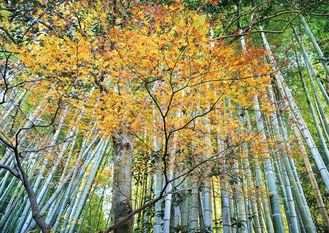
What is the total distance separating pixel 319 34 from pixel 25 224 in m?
7.44

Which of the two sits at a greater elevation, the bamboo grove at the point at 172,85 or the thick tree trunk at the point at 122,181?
the bamboo grove at the point at 172,85

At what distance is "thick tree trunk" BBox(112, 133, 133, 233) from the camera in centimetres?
324

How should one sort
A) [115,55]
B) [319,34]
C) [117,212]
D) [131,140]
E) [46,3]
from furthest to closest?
[319,34]
[131,140]
[115,55]
[46,3]
[117,212]

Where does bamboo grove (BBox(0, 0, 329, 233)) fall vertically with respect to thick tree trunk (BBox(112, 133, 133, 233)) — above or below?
above

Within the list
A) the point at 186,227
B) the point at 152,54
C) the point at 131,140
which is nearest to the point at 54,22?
the point at 152,54

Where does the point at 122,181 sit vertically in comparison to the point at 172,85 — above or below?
below

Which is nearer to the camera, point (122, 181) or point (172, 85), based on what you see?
point (172, 85)

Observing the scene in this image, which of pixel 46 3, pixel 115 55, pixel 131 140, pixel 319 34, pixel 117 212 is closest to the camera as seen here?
pixel 117 212

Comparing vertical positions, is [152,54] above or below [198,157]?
above

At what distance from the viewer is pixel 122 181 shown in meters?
3.59

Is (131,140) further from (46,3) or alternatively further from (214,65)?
(46,3)

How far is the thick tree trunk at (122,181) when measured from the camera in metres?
3.24

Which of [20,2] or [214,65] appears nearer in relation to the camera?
[214,65]

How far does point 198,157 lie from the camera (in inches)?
178
